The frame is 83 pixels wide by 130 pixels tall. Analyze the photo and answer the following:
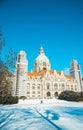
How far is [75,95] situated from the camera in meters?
53.9

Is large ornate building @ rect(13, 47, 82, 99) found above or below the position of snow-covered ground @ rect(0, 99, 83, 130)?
above

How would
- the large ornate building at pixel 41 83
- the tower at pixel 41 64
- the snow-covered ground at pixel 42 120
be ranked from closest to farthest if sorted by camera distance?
the snow-covered ground at pixel 42 120
the large ornate building at pixel 41 83
the tower at pixel 41 64

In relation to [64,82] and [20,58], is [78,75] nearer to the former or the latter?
A: [64,82]

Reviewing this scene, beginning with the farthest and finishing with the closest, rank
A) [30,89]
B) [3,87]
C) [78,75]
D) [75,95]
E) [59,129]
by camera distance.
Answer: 1. [78,75]
2. [30,89]
3. [75,95]
4. [3,87]
5. [59,129]

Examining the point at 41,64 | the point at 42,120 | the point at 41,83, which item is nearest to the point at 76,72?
the point at 41,64

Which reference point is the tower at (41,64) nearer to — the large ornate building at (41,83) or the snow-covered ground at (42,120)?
the large ornate building at (41,83)

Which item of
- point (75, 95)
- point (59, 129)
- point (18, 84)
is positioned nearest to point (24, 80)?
point (18, 84)

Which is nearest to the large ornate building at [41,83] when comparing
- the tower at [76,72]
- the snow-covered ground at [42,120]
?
the tower at [76,72]

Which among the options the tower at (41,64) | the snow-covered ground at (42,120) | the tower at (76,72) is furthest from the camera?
the tower at (41,64)

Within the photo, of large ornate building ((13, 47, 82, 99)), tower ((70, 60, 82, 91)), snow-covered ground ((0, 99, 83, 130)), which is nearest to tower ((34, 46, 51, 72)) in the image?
large ornate building ((13, 47, 82, 99))

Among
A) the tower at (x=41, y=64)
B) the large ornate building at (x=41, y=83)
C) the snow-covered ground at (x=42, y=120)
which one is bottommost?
the snow-covered ground at (x=42, y=120)

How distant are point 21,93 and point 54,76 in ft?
88.8

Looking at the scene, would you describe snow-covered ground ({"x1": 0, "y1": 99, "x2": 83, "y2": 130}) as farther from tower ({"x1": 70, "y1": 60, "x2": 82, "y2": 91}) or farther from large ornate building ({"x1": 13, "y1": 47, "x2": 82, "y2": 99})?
tower ({"x1": 70, "y1": 60, "x2": 82, "y2": 91})

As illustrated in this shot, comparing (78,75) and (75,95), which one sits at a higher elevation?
(78,75)
